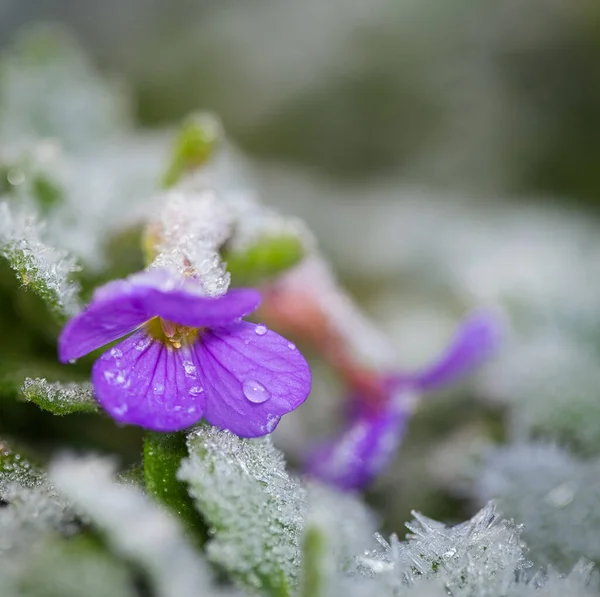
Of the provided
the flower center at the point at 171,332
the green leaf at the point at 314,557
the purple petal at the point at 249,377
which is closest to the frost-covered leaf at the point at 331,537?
the green leaf at the point at 314,557

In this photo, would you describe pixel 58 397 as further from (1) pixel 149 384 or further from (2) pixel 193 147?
(2) pixel 193 147

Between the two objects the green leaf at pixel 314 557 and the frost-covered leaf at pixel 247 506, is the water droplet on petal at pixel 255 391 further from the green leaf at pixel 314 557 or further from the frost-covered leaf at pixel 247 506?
the green leaf at pixel 314 557

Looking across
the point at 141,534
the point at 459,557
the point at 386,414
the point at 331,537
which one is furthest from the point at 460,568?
the point at 386,414

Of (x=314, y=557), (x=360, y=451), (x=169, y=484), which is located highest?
(x=314, y=557)

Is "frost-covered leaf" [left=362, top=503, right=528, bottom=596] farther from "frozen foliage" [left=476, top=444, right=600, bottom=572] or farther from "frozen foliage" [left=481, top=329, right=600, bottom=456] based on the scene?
"frozen foliage" [left=481, top=329, right=600, bottom=456]

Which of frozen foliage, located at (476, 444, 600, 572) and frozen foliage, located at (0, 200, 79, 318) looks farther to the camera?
frozen foliage, located at (476, 444, 600, 572)

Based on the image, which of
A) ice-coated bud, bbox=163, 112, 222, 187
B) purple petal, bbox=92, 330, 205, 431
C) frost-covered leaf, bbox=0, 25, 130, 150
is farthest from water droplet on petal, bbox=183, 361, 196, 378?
frost-covered leaf, bbox=0, 25, 130, 150
